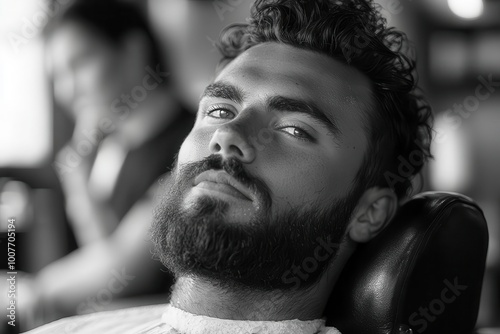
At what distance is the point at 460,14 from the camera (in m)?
3.32

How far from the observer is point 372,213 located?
5.71ft

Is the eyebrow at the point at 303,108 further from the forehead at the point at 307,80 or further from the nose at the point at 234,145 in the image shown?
the nose at the point at 234,145

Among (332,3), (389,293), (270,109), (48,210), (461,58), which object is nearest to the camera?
(389,293)

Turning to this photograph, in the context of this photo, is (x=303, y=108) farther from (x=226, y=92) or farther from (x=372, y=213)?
(x=372, y=213)

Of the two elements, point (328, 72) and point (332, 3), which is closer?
point (328, 72)

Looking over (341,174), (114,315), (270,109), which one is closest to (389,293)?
(341,174)

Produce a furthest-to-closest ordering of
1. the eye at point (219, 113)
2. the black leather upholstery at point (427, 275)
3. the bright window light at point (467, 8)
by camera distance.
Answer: the bright window light at point (467, 8)
the eye at point (219, 113)
the black leather upholstery at point (427, 275)

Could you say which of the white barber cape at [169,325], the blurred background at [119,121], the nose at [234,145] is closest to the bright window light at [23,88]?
the blurred background at [119,121]

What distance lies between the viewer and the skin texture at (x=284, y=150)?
1521 mm

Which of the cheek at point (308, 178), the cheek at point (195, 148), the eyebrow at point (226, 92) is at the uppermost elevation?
the eyebrow at point (226, 92)

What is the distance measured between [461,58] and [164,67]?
1.86 m

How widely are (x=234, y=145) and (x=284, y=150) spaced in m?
0.15

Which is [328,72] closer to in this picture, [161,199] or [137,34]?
[161,199]

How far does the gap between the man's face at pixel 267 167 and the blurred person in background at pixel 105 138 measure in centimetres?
155
